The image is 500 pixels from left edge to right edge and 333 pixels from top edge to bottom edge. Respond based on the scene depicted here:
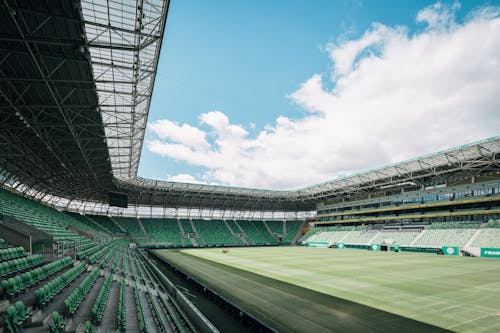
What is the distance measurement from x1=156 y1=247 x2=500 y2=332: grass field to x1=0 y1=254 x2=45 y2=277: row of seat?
9.73 meters

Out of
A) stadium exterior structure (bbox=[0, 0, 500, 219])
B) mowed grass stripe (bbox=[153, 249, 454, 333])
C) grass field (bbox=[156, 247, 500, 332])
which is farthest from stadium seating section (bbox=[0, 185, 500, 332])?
stadium exterior structure (bbox=[0, 0, 500, 219])

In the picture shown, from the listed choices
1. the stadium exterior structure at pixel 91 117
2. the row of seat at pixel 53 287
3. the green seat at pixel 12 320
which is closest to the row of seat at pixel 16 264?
the row of seat at pixel 53 287

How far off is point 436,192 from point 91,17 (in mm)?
54744

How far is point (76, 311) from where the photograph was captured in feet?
29.3

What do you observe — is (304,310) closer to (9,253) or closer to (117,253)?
(9,253)


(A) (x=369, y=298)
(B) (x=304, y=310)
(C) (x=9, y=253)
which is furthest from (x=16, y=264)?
(A) (x=369, y=298)

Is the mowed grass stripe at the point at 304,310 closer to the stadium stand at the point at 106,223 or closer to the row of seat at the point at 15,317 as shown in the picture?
the row of seat at the point at 15,317

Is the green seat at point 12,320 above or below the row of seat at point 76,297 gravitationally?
above

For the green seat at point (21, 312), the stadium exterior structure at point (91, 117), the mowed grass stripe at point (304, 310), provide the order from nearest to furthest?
the green seat at point (21, 312), the mowed grass stripe at point (304, 310), the stadium exterior structure at point (91, 117)

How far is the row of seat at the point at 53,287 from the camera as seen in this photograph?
7.90 m

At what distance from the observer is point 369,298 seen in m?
15.1

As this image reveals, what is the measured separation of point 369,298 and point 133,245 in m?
48.7

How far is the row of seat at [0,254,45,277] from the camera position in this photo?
29.8 ft

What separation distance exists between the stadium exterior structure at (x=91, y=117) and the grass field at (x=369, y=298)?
47.7 feet
